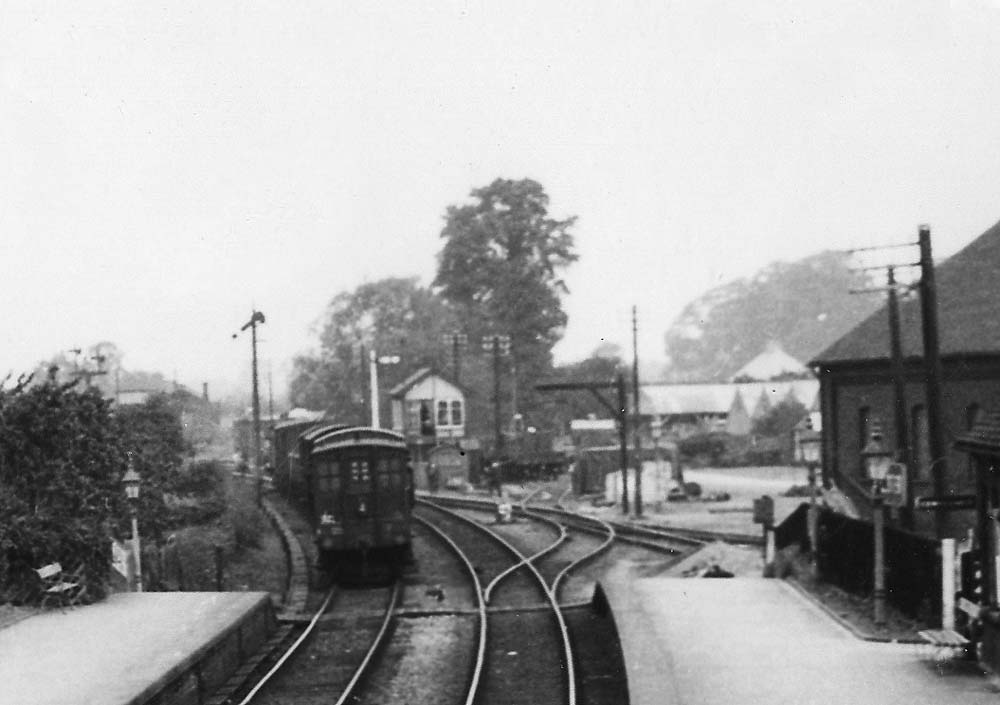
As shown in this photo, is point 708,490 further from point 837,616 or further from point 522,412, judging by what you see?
point 837,616

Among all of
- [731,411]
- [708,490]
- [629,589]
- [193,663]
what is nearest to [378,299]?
[731,411]

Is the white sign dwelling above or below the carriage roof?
below

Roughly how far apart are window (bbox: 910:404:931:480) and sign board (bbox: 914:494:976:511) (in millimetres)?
15210

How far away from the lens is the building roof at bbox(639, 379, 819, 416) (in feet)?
242

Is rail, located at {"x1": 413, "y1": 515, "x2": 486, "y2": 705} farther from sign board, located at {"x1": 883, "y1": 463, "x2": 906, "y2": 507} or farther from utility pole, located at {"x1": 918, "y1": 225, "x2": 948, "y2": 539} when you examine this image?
utility pole, located at {"x1": 918, "y1": 225, "x2": 948, "y2": 539}

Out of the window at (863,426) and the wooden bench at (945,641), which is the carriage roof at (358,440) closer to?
the wooden bench at (945,641)

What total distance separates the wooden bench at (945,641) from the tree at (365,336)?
58.3 metres

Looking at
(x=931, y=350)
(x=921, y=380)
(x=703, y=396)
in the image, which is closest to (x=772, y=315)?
(x=703, y=396)

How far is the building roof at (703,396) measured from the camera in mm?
73625

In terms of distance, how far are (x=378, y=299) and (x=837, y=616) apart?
59.6 meters

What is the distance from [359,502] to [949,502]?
489 inches

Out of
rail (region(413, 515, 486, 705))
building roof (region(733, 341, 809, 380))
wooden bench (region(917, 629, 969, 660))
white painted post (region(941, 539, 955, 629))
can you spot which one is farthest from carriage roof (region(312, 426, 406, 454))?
building roof (region(733, 341, 809, 380))

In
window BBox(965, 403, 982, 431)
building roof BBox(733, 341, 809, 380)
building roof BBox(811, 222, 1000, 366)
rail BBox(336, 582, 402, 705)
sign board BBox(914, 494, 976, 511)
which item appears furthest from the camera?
building roof BBox(733, 341, 809, 380)

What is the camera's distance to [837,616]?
16281 millimetres
